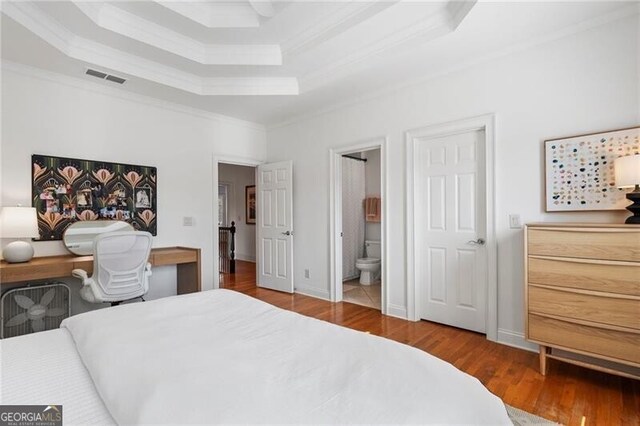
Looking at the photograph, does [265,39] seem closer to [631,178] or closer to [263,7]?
[263,7]

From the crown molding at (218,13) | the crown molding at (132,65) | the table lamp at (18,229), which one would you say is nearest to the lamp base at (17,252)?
the table lamp at (18,229)

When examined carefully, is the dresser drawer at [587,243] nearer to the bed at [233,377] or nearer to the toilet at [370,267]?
the bed at [233,377]

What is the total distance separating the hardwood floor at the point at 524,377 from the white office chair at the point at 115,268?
1.98m

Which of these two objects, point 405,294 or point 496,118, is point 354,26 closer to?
point 496,118

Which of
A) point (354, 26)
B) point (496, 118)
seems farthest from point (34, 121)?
point (496, 118)

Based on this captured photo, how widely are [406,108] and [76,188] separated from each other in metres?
3.60

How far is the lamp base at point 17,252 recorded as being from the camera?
2707mm

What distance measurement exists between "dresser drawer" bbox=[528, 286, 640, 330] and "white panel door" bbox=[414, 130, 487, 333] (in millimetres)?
720

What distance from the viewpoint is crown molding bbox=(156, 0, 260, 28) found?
259cm

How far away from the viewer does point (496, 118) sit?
9.28ft

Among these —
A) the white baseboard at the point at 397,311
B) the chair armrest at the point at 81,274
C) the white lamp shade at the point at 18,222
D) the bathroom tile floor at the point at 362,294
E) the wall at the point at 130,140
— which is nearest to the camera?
the white lamp shade at the point at 18,222

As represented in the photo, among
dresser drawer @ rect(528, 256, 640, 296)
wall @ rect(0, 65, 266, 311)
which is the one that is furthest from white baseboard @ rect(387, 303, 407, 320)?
wall @ rect(0, 65, 266, 311)

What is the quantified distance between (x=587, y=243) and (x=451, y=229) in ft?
3.94

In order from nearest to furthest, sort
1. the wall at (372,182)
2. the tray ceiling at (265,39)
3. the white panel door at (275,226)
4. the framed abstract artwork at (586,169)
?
the framed abstract artwork at (586,169)
the tray ceiling at (265,39)
the white panel door at (275,226)
the wall at (372,182)
